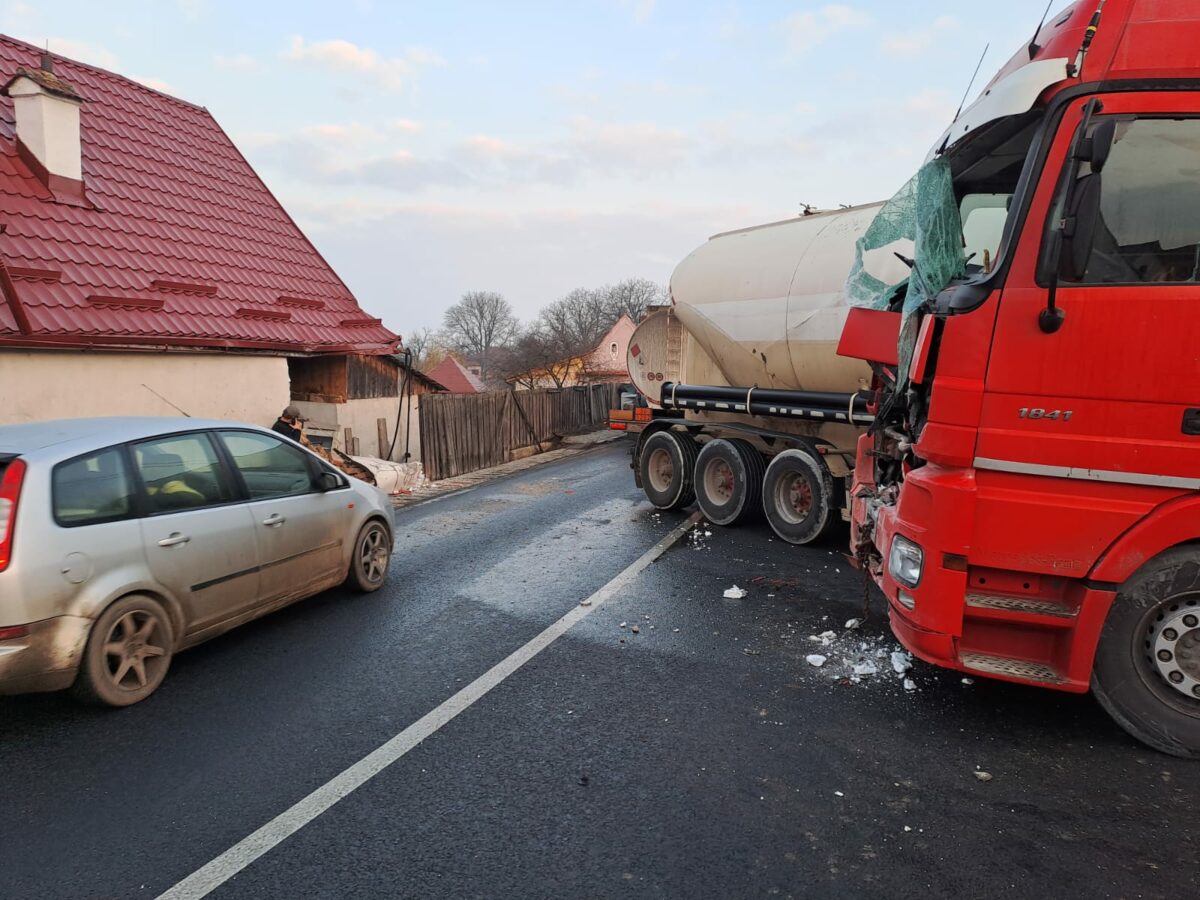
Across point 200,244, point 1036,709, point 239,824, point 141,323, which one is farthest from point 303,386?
point 1036,709

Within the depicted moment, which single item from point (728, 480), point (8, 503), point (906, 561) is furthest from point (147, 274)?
point (906, 561)

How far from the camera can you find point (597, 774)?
11.1 feet

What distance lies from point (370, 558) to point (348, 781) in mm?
2961

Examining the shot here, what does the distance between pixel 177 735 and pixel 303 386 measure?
1028 centimetres

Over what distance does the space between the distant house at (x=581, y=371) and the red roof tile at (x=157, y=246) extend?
1143cm

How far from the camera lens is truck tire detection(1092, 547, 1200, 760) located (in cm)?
344

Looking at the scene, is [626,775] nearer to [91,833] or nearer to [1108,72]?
[91,833]

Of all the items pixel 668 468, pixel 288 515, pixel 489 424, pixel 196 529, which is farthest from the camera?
pixel 489 424

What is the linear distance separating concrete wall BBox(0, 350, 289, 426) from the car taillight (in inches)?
220

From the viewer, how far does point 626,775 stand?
11.1ft

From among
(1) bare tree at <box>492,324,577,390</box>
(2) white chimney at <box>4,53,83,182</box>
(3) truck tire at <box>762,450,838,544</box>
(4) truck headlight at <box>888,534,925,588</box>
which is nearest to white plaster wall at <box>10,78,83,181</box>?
(2) white chimney at <box>4,53,83,182</box>

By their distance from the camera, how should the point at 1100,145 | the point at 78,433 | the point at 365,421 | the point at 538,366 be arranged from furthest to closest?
the point at 538,366, the point at 365,421, the point at 78,433, the point at 1100,145

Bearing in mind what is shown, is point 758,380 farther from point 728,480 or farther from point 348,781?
point 348,781

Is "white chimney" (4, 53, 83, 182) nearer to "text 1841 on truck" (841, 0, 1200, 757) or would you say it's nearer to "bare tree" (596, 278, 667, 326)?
"text 1841 on truck" (841, 0, 1200, 757)
